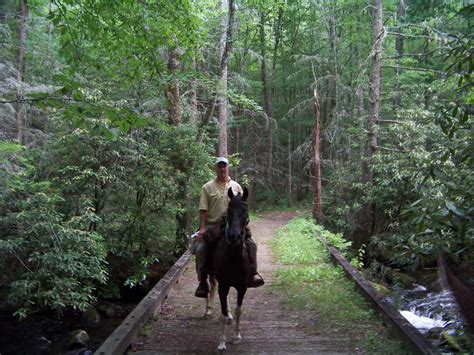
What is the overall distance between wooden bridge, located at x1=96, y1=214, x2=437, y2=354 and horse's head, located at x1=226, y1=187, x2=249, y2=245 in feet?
5.37

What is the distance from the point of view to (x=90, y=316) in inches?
441

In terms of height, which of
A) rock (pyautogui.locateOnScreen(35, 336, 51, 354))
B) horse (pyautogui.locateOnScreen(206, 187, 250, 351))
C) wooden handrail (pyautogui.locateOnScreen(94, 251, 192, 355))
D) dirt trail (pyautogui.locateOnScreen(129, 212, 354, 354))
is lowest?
rock (pyautogui.locateOnScreen(35, 336, 51, 354))

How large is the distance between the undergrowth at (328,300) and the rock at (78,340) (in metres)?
4.20

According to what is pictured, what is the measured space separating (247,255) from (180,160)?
6982mm

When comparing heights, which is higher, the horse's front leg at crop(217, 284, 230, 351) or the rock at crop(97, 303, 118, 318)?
the horse's front leg at crop(217, 284, 230, 351)

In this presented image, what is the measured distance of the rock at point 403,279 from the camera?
1435 cm

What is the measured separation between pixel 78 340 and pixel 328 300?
17.0 feet

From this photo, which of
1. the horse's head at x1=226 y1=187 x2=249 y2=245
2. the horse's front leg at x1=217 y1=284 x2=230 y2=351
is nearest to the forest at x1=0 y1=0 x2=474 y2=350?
the horse's head at x1=226 y1=187 x2=249 y2=245

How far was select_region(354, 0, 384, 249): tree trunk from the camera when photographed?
16.8m

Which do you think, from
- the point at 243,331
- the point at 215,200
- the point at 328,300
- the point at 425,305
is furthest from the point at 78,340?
the point at 425,305

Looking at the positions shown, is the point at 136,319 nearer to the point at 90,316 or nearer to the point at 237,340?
the point at 237,340

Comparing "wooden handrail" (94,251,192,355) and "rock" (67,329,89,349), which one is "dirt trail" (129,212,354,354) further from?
"rock" (67,329,89,349)

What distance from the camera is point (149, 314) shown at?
23.7ft

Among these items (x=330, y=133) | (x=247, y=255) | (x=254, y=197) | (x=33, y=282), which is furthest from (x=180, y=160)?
(x=254, y=197)
